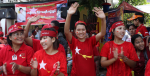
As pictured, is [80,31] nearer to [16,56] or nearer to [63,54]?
[63,54]

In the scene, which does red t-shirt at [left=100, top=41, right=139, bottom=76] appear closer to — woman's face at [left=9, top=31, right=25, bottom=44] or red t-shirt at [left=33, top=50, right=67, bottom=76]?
red t-shirt at [left=33, top=50, right=67, bottom=76]

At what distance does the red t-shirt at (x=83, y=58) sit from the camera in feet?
8.80

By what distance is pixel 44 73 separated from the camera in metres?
2.20

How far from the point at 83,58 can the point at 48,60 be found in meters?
0.75

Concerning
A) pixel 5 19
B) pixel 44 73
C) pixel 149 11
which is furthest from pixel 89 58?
pixel 5 19

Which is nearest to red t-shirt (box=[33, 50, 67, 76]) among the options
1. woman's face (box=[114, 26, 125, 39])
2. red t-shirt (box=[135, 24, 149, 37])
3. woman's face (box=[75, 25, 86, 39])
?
woman's face (box=[75, 25, 86, 39])

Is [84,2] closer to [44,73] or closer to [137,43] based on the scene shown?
[137,43]

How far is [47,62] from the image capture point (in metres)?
2.24

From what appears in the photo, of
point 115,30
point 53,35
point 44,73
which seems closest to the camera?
point 44,73

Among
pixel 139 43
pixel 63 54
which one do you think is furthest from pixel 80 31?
pixel 139 43

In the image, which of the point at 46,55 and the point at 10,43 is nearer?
the point at 46,55

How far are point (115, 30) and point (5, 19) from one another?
834cm

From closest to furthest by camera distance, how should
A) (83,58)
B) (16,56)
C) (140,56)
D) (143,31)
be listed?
(16,56) < (83,58) < (140,56) < (143,31)

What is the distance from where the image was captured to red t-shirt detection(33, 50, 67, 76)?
2.21 meters
